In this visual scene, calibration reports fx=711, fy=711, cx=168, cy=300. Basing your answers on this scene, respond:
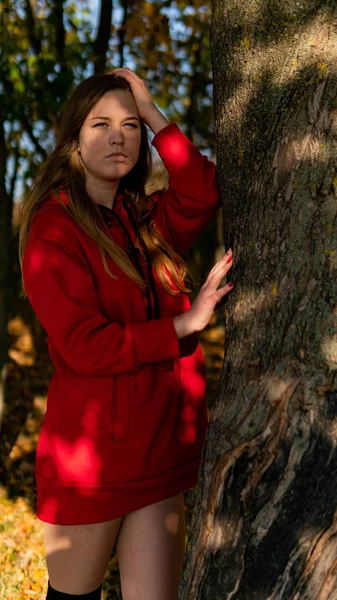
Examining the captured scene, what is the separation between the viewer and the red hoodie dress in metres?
2.34

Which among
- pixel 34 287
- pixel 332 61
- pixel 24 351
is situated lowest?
pixel 24 351

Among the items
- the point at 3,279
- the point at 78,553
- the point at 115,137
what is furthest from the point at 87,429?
the point at 3,279

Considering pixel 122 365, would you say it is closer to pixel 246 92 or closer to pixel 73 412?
pixel 73 412

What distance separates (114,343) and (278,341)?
21.4 inches

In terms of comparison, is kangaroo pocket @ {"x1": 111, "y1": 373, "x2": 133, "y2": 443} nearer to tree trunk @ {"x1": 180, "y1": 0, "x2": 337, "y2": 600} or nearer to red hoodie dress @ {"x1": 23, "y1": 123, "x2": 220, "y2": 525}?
red hoodie dress @ {"x1": 23, "y1": 123, "x2": 220, "y2": 525}

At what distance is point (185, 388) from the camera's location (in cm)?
267

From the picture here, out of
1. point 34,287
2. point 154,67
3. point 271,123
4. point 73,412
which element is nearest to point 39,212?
point 34,287

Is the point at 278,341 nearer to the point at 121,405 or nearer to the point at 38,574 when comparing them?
the point at 121,405

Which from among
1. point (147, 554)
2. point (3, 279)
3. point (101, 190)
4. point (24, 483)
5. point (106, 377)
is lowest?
point (24, 483)

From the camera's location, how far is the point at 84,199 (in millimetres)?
2539

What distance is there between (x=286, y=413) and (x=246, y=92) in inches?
40.7

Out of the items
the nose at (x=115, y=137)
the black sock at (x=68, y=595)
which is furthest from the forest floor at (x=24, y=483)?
the nose at (x=115, y=137)

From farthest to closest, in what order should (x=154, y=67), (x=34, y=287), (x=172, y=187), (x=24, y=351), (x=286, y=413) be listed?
(x=24, y=351)
(x=154, y=67)
(x=172, y=187)
(x=34, y=287)
(x=286, y=413)

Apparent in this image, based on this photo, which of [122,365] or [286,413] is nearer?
[286,413]
